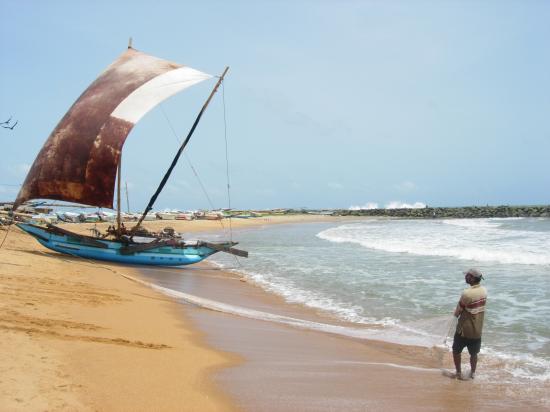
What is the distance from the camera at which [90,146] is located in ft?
53.9

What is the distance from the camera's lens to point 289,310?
396 inches

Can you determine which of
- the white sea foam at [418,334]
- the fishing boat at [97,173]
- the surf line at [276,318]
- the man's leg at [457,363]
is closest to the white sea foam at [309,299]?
the white sea foam at [418,334]

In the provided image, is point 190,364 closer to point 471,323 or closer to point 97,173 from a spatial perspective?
point 471,323

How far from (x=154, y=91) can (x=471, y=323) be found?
15.3 m

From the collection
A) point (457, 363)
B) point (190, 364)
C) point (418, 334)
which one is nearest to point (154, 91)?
point (418, 334)

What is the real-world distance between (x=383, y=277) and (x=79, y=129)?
11.7 meters

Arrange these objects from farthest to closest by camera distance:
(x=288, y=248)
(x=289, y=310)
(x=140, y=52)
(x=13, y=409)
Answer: (x=288, y=248) → (x=140, y=52) → (x=289, y=310) → (x=13, y=409)

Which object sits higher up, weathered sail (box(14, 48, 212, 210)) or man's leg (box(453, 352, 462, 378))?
weathered sail (box(14, 48, 212, 210))

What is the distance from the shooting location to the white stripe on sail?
17.2 metres

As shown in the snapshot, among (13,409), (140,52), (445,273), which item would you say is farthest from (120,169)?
(13,409)

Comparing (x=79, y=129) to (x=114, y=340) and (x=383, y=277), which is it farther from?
(x=114, y=340)

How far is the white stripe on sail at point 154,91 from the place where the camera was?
17.2 metres

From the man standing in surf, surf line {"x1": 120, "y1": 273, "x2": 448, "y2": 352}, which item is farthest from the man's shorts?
surf line {"x1": 120, "y1": 273, "x2": 448, "y2": 352}

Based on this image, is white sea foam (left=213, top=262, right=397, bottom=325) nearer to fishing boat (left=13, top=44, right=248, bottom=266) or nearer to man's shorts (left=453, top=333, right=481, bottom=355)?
fishing boat (left=13, top=44, right=248, bottom=266)
